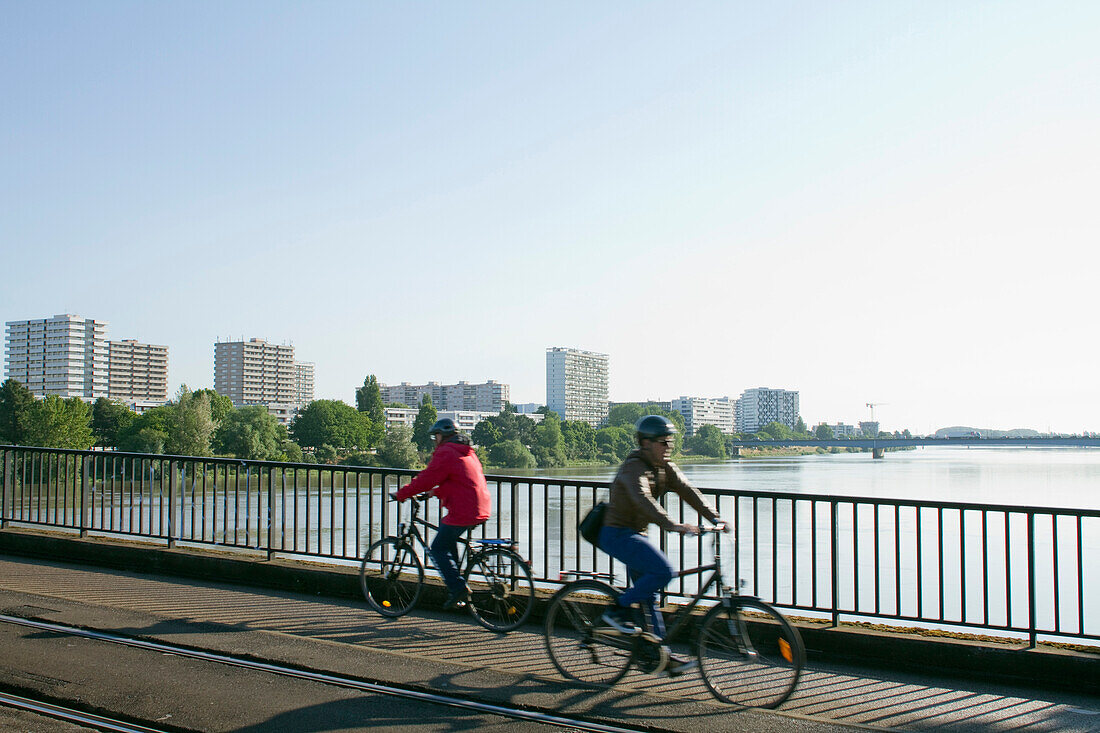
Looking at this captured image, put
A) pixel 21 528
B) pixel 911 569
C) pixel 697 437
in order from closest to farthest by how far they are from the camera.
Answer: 1. pixel 21 528
2. pixel 911 569
3. pixel 697 437

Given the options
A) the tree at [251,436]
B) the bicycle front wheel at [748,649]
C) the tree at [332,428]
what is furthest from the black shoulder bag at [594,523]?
the tree at [332,428]

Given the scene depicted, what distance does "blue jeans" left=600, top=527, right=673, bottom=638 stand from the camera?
5395 mm

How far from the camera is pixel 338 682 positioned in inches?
212

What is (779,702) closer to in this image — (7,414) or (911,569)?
(911,569)

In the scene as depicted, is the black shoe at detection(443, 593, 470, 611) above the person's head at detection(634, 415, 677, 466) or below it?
below

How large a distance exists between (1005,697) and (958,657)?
0.50m

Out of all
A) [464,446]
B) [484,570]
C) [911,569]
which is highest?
[464,446]

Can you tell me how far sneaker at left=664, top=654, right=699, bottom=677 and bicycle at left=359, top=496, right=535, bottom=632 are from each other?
5.12ft

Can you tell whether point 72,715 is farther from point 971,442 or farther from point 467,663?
point 971,442

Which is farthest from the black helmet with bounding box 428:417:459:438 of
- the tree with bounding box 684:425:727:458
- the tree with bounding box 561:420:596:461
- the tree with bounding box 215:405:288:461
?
the tree with bounding box 561:420:596:461

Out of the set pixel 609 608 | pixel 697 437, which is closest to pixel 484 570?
pixel 609 608

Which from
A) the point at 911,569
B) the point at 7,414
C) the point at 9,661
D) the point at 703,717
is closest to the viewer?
the point at 703,717

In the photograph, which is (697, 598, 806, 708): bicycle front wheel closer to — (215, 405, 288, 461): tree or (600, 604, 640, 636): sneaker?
(600, 604, 640, 636): sneaker

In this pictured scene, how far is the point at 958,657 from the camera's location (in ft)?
19.1
